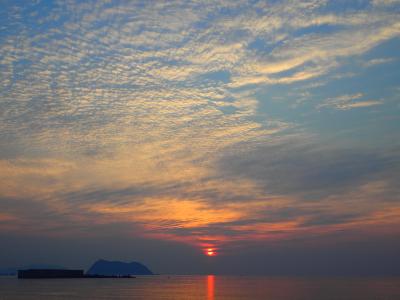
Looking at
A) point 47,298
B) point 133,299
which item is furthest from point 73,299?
point 133,299

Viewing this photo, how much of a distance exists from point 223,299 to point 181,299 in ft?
42.0

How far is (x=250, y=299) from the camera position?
5241 inches

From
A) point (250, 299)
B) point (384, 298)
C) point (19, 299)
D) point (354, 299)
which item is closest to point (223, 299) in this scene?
point (250, 299)

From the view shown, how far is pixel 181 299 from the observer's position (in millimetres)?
133750

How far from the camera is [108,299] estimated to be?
12756 centimetres

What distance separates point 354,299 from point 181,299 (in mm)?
50316

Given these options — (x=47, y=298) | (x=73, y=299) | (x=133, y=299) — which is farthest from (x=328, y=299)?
(x=47, y=298)

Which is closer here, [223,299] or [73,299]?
[73,299]

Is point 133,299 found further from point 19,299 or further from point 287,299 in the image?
point 287,299

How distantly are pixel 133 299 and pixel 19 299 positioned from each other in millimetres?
30675

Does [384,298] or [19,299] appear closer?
[19,299]

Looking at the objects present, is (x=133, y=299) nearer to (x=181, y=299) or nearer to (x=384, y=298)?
(x=181, y=299)

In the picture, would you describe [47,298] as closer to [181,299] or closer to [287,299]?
[181,299]

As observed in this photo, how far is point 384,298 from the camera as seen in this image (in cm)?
13538
